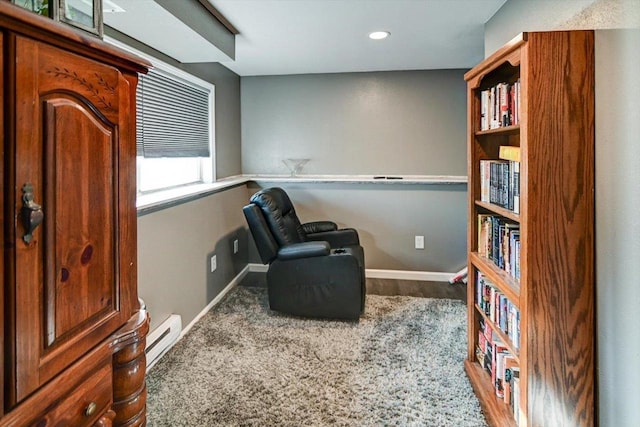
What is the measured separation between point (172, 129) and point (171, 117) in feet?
0.28

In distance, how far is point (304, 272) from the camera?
3.14 metres

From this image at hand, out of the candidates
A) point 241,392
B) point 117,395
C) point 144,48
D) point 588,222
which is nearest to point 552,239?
point 588,222

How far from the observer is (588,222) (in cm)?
154

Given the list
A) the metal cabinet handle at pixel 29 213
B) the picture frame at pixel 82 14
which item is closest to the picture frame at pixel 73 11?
the picture frame at pixel 82 14

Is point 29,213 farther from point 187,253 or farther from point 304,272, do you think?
point 304,272

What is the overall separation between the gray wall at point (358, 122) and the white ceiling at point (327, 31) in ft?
1.13

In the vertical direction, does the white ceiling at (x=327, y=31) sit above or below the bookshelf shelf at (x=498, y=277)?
above

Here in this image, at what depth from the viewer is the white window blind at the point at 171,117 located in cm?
274

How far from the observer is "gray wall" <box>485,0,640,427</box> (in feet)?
4.32

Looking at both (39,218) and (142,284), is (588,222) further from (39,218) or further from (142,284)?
(142,284)

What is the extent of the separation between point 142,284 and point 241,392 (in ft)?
2.63

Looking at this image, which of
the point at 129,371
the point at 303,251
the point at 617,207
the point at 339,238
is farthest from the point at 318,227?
the point at 129,371

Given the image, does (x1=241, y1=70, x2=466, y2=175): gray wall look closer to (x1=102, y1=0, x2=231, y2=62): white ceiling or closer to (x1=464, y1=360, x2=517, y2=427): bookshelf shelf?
(x1=102, y1=0, x2=231, y2=62): white ceiling

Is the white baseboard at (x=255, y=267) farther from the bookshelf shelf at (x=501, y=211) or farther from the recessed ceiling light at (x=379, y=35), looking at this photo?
the bookshelf shelf at (x=501, y=211)
